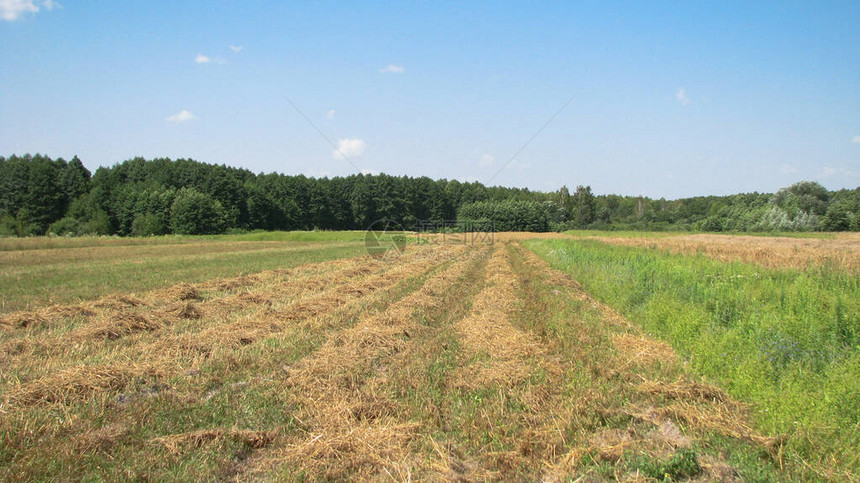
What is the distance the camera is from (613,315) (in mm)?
11062

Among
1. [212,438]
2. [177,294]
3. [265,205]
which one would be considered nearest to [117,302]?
[177,294]

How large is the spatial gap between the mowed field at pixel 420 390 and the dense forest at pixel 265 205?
62586 mm

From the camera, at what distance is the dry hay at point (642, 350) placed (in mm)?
7215

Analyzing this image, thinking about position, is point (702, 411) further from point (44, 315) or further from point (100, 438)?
point (44, 315)

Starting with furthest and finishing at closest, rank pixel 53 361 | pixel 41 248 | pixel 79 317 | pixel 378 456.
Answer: pixel 41 248 < pixel 79 317 < pixel 53 361 < pixel 378 456

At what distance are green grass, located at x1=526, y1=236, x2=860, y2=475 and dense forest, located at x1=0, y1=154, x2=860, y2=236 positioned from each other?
6184cm

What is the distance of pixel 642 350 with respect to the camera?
25.4ft

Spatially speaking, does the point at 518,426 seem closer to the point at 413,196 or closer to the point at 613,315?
the point at 613,315

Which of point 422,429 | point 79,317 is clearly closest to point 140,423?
point 422,429

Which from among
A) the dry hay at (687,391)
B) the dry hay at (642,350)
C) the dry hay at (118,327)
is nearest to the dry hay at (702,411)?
the dry hay at (687,391)

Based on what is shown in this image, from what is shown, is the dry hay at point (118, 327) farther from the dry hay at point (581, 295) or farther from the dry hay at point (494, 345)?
the dry hay at point (581, 295)

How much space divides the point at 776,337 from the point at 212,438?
8692 millimetres

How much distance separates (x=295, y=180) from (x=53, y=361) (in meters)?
94.9

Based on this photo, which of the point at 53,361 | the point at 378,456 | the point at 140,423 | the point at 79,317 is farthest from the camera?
the point at 79,317
